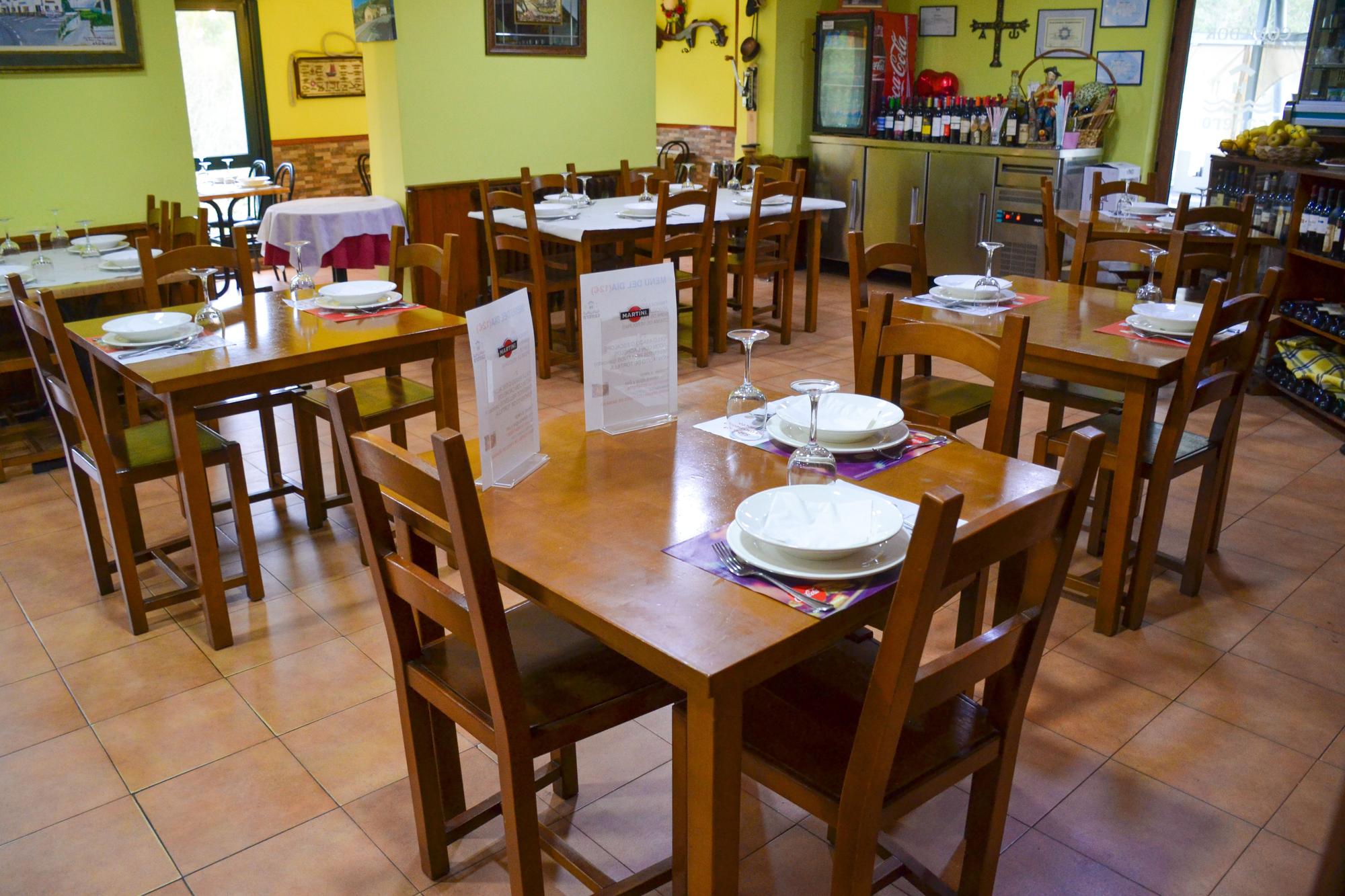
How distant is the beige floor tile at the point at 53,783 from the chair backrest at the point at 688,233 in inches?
134

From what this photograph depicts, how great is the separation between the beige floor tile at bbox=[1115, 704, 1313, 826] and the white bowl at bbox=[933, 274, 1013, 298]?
1.38 metres

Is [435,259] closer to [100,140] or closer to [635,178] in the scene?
[100,140]

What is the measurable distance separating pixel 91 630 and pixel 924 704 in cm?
A: 257

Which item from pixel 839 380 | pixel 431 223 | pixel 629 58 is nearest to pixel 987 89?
pixel 629 58

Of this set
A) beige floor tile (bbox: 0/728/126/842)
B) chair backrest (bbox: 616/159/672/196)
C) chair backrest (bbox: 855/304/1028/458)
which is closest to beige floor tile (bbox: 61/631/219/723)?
beige floor tile (bbox: 0/728/126/842)

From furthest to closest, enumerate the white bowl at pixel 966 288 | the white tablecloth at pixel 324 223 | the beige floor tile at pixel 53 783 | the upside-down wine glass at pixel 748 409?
1. the white tablecloth at pixel 324 223
2. the white bowl at pixel 966 288
3. the beige floor tile at pixel 53 783
4. the upside-down wine glass at pixel 748 409

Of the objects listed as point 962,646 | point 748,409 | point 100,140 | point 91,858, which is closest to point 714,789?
point 962,646

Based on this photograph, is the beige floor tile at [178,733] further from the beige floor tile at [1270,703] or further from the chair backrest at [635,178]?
the chair backrest at [635,178]

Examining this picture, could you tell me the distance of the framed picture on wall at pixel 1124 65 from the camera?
682cm

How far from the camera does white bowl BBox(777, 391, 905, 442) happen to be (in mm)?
2010

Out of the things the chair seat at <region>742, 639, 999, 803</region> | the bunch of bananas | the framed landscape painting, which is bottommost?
the chair seat at <region>742, 639, 999, 803</region>

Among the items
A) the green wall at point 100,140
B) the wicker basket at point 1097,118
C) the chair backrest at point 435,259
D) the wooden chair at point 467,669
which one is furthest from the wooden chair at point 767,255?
the wooden chair at point 467,669

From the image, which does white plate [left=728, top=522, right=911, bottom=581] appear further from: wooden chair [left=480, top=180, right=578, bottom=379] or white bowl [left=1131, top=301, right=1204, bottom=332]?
wooden chair [left=480, top=180, right=578, bottom=379]

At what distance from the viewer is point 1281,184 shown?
522cm
